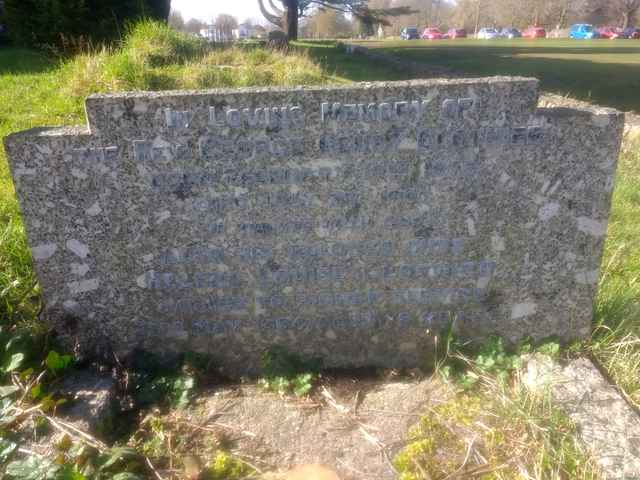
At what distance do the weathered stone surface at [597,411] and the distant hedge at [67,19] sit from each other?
9460 millimetres

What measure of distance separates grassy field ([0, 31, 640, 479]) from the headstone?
1.00 ft

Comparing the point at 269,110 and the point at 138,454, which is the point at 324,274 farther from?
the point at 138,454

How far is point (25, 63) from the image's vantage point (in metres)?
10.4

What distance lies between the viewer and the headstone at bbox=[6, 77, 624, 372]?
6.91 ft

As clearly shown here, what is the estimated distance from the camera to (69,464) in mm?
1702

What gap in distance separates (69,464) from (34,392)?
404 mm

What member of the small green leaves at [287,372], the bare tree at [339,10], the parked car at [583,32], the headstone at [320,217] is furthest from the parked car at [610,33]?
the small green leaves at [287,372]

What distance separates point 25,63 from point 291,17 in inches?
747

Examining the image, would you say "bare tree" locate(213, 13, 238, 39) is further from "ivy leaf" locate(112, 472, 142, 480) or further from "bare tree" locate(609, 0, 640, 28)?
"bare tree" locate(609, 0, 640, 28)

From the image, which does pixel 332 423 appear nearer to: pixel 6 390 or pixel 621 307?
pixel 6 390

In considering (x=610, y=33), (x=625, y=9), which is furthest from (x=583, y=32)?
(x=625, y=9)

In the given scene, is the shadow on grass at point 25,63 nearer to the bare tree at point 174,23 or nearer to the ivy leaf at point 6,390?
the bare tree at point 174,23

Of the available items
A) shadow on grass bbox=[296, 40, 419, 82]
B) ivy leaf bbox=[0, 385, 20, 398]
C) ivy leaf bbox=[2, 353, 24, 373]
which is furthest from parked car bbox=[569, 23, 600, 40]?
ivy leaf bbox=[0, 385, 20, 398]

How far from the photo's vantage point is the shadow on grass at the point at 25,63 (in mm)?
9414
